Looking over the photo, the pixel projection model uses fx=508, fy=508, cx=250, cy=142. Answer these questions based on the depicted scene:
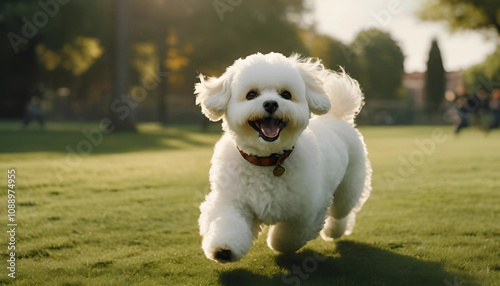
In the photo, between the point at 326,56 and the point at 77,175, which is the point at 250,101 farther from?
the point at 326,56

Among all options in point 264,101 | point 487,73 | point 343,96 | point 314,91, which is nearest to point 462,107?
point 343,96

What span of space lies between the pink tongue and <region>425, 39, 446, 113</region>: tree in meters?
36.8

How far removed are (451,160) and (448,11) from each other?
2704 cm

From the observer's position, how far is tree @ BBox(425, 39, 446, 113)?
37.2 meters

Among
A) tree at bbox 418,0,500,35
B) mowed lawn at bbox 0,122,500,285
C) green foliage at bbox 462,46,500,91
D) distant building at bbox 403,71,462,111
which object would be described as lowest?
mowed lawn at bbox 0,122,500,285

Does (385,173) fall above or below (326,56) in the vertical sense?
below

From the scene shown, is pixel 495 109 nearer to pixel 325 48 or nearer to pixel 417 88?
pixel 325 48

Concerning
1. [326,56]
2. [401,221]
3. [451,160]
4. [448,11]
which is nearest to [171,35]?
[326,56]

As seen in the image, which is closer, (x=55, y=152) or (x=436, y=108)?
(x=55, y=152)

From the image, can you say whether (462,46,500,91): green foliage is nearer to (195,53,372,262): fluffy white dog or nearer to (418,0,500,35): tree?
(418,0,500,35): tree

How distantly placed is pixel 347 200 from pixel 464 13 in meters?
34.5

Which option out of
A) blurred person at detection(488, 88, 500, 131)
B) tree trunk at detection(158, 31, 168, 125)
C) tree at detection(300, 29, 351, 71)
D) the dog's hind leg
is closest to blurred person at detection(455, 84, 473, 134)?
blurred person at detection(488, 88, 500, 131)

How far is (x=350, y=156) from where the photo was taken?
4746 millimetres

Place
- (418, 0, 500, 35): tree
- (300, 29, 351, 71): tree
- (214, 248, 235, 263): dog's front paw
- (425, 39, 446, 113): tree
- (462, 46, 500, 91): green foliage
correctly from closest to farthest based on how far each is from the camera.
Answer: (214, 248, 235, 263): dog's front paw, (418, 0, 500, 35): tree, (425, 39, 446, 113): tree, (300, 29, 351, 71): tree, (462, 46, 500, 91): green foliage
